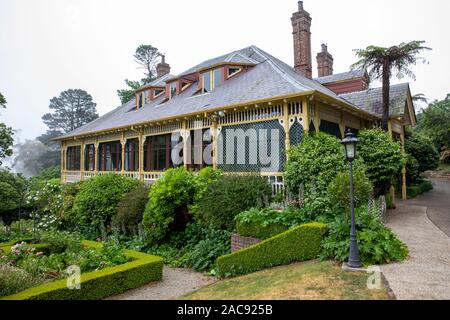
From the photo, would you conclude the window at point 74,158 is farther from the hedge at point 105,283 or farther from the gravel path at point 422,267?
the gravel path at point 422,267

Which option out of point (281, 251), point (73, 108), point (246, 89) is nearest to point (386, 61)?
point (246, 89)

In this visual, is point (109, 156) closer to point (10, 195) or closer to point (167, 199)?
point (10, 195)

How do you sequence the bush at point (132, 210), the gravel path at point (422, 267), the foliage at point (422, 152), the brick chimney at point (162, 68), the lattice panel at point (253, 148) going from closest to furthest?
the gravel path at point (422, 267)
the lattice panel at point (253, 148)
the bush at point (132, 210)
the foliage at point (422, 152)
the brick chimney at point (162, 68)

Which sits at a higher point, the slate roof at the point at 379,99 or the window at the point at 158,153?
the slate roof at the point at 379,99

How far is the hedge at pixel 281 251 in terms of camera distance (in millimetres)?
5879

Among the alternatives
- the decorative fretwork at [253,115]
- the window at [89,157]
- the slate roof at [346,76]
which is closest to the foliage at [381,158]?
the decorative fretwork at [253,115]

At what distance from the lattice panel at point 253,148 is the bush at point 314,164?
41.8 inches

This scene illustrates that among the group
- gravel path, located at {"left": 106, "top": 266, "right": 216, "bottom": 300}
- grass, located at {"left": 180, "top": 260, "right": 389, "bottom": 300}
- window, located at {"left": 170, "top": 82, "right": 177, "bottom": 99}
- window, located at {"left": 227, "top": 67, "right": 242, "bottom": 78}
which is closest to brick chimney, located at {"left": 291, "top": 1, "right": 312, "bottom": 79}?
window, located at {"left": 227, "top": 67, "right": 242, "bottom": 78}

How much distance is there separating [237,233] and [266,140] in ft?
12.6

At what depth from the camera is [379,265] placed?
5.01 m

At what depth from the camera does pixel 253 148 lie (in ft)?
35.0

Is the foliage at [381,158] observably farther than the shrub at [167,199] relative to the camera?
Yes

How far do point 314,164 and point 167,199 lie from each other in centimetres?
482
